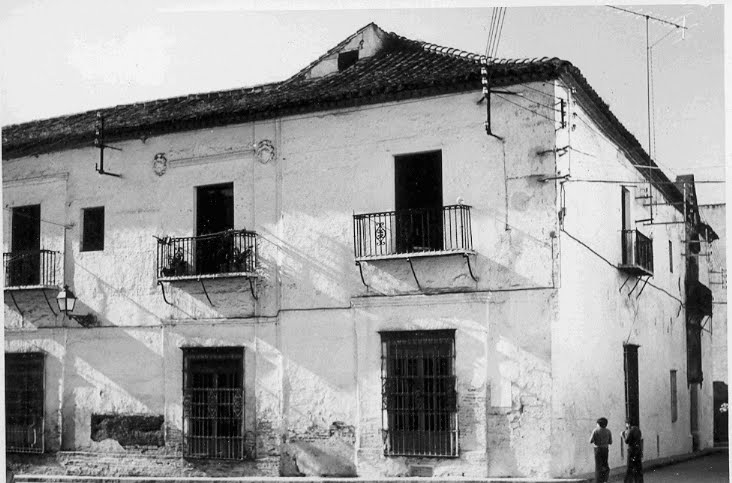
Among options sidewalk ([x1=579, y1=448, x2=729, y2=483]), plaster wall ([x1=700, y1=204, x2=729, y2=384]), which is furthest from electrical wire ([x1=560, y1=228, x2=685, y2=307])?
sidewalk ([x1=579, y1=448, x2=729, y2=483])

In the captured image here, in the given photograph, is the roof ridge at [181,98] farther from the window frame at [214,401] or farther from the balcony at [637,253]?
the balcony at [637,253]

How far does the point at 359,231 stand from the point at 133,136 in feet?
8.69

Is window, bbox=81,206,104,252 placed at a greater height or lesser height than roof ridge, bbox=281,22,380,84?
lesser

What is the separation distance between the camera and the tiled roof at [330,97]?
923 centimetres

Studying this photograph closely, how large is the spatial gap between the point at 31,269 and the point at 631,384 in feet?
19.6

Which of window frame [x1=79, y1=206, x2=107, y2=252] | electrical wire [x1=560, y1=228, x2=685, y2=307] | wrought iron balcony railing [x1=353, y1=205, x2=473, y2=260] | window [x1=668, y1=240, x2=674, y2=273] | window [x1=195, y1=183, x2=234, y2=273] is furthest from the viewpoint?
window [x1=668, y1=240, x2=674, y2=273]

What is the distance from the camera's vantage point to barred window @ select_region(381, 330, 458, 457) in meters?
9.36

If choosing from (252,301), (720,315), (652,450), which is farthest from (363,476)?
(720,315)

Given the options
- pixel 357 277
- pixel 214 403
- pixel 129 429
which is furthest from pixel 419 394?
pixel 129 429

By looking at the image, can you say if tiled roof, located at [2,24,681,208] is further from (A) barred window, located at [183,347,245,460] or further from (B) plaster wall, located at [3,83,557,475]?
(A) barred window, located at [183,347,245,460]

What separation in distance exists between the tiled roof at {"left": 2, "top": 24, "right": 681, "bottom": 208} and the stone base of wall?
9.93 feet

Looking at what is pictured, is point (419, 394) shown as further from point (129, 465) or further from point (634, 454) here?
point (129, 465)

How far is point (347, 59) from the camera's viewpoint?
10.0 meters

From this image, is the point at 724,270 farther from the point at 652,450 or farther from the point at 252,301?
the point at 252,301
